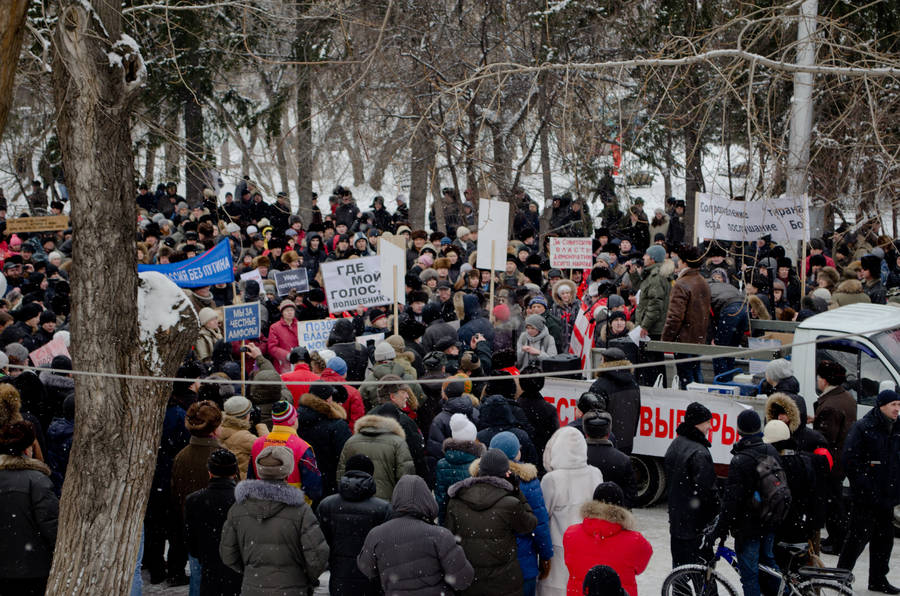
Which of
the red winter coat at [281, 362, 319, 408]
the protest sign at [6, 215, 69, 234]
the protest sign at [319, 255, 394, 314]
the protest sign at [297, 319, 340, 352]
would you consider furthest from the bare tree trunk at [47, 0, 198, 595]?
the protest sign at [6, 215, 69, 234]

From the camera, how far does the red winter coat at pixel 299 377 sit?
366 inches

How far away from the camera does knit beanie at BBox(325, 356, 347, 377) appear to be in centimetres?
998

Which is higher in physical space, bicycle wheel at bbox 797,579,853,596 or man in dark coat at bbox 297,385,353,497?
man in dark coat at bbox 297,385,353,497

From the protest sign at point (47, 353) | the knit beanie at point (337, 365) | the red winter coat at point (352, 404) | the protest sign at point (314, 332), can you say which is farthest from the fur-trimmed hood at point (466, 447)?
the protest sign at point (314, 332)

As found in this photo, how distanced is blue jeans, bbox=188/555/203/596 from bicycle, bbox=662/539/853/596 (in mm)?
3389

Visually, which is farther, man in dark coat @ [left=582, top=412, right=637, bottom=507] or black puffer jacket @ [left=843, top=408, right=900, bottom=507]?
black puffer jacket @ [left=843, top=408, right=900, bottom=507]

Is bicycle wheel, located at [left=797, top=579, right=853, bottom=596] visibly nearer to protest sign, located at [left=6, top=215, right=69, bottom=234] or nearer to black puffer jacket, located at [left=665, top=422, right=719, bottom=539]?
black puffer jacket, located at [left=665, top=422, right=719, bottom=539]

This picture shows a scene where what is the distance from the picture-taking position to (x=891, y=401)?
26.2 ft

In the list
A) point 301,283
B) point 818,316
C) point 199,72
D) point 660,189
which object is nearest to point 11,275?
point 301,283

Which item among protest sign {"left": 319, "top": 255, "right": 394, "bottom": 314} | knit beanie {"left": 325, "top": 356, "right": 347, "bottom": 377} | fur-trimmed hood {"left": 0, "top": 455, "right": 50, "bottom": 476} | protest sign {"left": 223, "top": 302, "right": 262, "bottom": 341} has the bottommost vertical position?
fur-trimmed hood {"left": 0, "top": 455, "right": 50, "bottom": 476}

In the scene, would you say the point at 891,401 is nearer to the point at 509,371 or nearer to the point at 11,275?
the point at 509,371

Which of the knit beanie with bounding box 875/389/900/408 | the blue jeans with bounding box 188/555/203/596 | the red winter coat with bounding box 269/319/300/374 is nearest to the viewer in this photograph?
the blue jeans with bounding box 188/555/203/596

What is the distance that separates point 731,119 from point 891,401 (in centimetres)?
1542

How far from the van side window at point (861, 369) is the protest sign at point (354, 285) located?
565 cm
